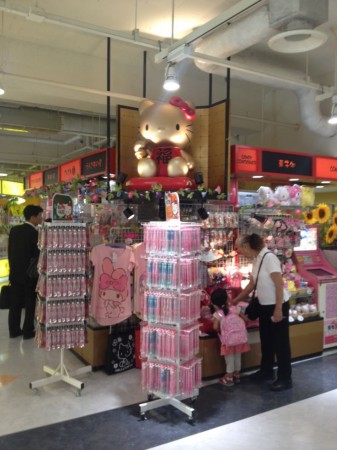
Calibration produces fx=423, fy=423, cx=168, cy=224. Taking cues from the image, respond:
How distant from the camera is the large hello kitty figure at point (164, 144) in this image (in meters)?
5.07

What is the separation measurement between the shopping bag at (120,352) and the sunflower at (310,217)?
9.64 ft

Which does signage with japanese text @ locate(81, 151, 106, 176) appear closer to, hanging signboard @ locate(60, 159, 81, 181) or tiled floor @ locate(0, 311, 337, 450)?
hanging signboard @ locate(60, 159, 81, 181)

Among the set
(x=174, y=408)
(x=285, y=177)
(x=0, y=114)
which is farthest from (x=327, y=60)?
(x=0, y=114)

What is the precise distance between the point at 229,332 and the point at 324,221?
102 inches

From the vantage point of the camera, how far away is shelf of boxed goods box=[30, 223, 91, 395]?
397 cm

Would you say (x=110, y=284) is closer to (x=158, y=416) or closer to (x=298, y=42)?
(x=158, y=416)

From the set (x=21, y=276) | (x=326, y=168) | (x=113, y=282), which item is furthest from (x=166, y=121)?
(x=326, y=168)

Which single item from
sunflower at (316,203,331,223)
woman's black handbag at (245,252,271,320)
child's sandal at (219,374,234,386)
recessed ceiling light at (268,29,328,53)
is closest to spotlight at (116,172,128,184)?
woman's black handbag at (245,252,271,320)

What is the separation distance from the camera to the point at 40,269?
4078 mm

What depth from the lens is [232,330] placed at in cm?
414

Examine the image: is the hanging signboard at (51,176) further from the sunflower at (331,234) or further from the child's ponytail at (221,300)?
the child's ponytail at (221,300)

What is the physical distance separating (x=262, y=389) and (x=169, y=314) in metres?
1.42

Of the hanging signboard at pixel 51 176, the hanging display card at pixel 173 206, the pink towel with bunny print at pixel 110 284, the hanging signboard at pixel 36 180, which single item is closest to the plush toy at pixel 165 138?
the pink towel with bunny print at pixel 110 284

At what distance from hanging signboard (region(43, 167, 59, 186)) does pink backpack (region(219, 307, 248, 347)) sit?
21.5 ft
